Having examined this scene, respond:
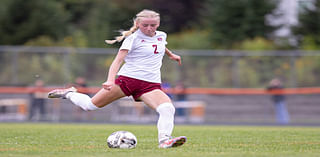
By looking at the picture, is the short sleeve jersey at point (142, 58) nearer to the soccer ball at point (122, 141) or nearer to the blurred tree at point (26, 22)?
the soccer ball at point (122, 141)

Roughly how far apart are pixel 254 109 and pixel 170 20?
51.8 ft

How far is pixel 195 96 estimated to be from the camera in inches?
925

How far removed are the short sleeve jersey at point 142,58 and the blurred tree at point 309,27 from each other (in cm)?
2141

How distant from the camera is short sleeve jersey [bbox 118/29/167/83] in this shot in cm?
762

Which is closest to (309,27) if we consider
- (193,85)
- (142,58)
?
(193,85)

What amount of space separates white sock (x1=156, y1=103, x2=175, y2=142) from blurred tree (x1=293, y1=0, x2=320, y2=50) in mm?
21567

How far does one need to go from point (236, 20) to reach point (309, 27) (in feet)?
12.3

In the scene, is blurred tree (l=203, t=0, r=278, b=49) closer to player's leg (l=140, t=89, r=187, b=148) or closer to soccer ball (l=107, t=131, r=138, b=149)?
soccer ball (l=107, t=131, r=138, b=149)

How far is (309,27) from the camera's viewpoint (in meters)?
28.8

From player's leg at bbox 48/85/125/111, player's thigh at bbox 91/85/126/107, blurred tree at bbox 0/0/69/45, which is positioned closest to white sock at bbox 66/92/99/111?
player's leg at bbox 48/85/125/111

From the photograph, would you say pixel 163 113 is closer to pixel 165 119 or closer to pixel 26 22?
pixel 165 119

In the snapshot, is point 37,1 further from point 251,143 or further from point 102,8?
point 251,143

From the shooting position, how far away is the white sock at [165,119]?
24.5ft

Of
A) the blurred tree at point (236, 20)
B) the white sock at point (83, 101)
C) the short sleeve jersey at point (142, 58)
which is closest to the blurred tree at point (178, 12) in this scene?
the blurred tree at point (236, 20)
